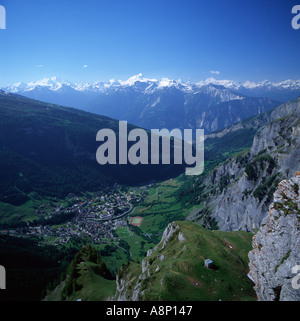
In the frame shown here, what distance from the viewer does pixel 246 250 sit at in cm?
6034

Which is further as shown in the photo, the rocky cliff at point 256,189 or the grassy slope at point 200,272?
the rocky cliff at point 256,189

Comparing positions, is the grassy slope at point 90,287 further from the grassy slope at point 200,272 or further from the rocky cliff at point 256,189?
the rocky cliff at point 256,189

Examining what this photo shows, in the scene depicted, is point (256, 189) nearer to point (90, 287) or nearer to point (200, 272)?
point (90, 287)

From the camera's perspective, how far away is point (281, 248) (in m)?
31.9

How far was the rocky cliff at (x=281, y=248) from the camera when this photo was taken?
29.5 m

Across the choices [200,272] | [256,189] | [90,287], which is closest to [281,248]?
[200,272]

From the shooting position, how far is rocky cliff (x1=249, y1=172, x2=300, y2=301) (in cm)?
2948

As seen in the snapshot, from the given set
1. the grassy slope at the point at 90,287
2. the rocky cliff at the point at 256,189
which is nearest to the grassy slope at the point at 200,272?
the grassy slope at the point at 90,287

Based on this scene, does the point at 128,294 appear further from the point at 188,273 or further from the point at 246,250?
the point at 246,250

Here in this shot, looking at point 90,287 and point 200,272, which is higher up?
point 200,272

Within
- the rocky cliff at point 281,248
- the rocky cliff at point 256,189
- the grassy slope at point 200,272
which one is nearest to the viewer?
the rocky cliff at point 281,248

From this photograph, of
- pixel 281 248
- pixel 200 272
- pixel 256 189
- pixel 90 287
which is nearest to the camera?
pixel 281 248
